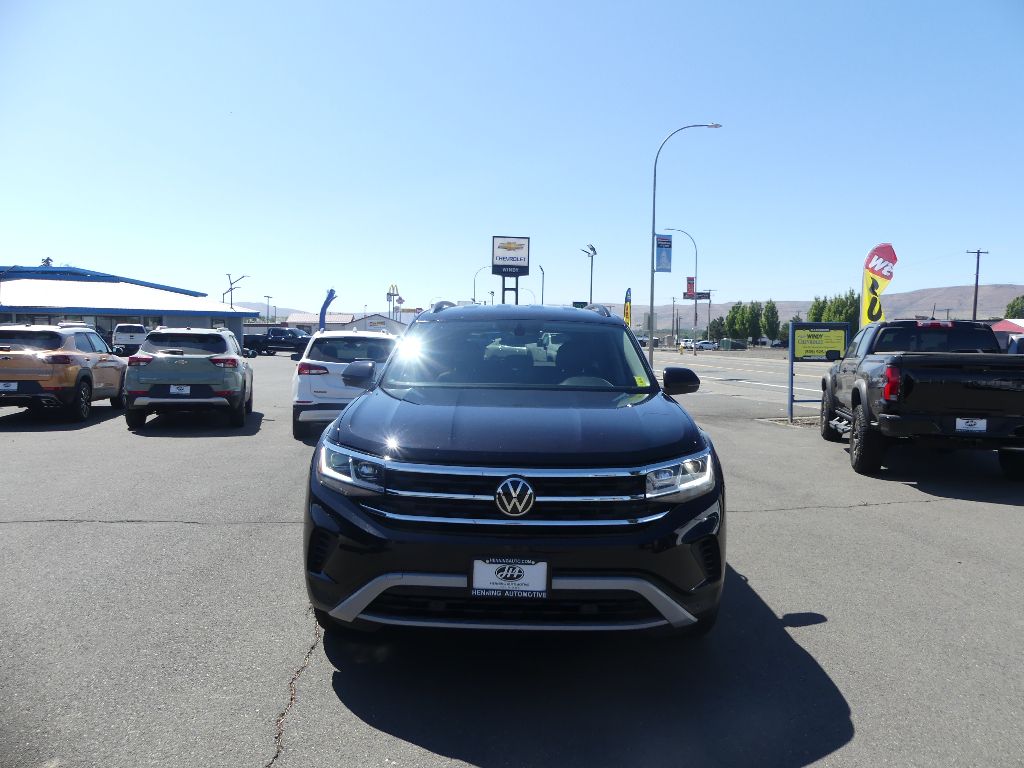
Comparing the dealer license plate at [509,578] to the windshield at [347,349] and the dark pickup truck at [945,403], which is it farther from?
the windshield at [347,349]

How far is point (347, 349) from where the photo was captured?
12.2 meters

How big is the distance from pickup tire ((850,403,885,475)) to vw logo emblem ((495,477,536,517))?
680cm

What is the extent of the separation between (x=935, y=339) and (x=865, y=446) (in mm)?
2477

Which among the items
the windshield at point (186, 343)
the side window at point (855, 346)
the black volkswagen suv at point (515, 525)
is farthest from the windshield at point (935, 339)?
the windshield at point (186, 343)

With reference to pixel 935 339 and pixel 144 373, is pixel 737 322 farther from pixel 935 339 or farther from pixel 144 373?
pixel 144 373

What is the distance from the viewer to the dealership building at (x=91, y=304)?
54.8m

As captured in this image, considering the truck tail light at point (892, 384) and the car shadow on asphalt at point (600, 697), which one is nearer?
the car shadow on asphalt at point (600, 697)

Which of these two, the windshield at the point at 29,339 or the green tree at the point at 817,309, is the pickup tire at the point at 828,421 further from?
the green tree at the point at 817,309

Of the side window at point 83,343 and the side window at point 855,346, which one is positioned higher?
the side window at point 855,346

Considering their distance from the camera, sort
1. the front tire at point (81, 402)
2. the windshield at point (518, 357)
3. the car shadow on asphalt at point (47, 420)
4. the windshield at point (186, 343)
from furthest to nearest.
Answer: the front tire at point (81, 402) < the windshield at point (186, 343) < the car shadow on asphalt at point (47, 420) < the windshield at point (518, 357)

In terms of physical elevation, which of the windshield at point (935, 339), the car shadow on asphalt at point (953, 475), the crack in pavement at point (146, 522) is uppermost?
→ the windshield at point (935, 339)

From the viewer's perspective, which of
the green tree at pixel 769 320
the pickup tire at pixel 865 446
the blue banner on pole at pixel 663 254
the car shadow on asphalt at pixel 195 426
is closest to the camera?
the pickup tire at pixel 865 446

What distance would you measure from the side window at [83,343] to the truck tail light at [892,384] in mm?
12467

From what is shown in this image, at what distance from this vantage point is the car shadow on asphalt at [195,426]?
1232 centimetres
